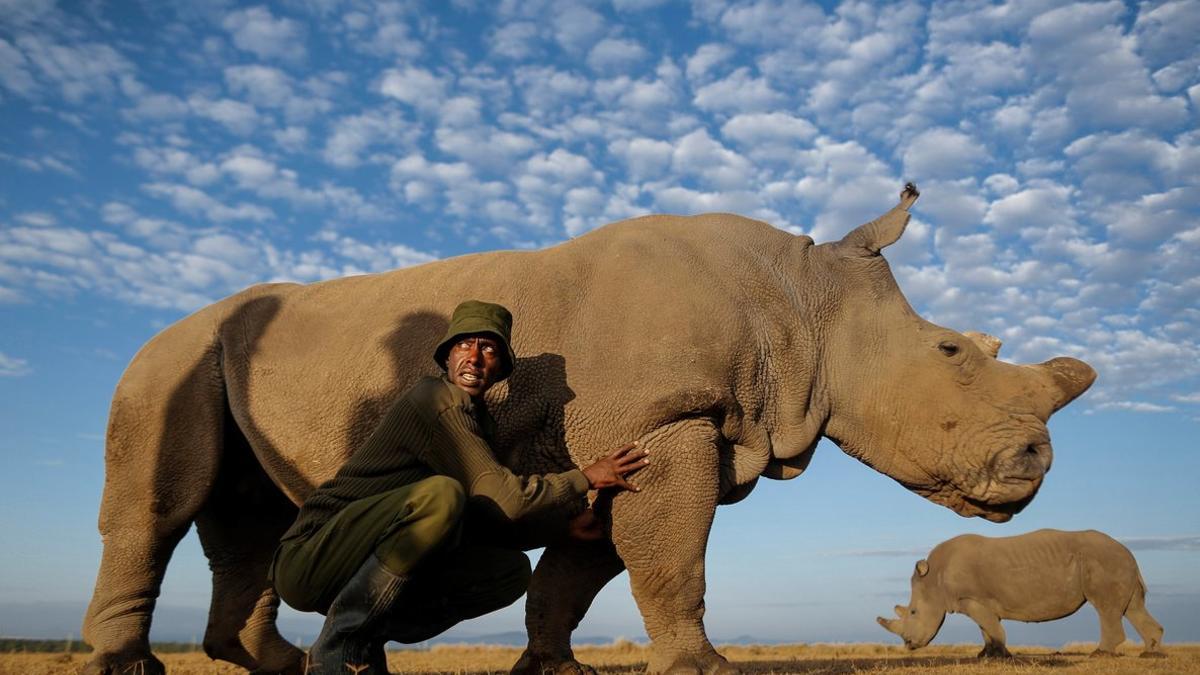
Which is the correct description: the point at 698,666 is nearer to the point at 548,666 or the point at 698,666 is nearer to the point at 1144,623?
the point at 548,666

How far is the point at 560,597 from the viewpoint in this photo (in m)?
5.93

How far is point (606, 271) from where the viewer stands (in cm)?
564

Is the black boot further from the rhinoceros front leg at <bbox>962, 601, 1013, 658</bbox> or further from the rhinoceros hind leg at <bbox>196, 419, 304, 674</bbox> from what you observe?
the rhinoceros front leg at <bbox>962, 601, 1013, 658</bbox>

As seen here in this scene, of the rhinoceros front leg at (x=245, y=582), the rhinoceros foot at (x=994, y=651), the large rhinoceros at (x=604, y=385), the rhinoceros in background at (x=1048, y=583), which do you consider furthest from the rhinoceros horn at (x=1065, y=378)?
the rhinoceros in background at (x=1048, y=583)

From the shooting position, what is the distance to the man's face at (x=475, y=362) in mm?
4312

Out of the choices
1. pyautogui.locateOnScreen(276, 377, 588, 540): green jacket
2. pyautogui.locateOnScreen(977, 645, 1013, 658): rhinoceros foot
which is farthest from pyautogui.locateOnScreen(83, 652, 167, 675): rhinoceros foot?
pyautogui.locateOnScreen(977, 645, 1013, 658): rhinoceros foot

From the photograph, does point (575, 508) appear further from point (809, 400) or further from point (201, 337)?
point (201, 337)

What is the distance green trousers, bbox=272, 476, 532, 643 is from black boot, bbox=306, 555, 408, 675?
6 cm

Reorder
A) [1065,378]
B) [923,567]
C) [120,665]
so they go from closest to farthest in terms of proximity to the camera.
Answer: [120,665] < [1065,378] < [923,567]

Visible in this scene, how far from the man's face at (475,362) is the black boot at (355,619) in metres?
0.96

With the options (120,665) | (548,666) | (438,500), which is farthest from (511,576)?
(120,665)

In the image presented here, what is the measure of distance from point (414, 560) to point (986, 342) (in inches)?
180

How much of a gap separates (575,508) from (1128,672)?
4512 mm

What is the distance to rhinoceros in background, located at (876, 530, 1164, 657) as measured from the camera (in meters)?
11.8
